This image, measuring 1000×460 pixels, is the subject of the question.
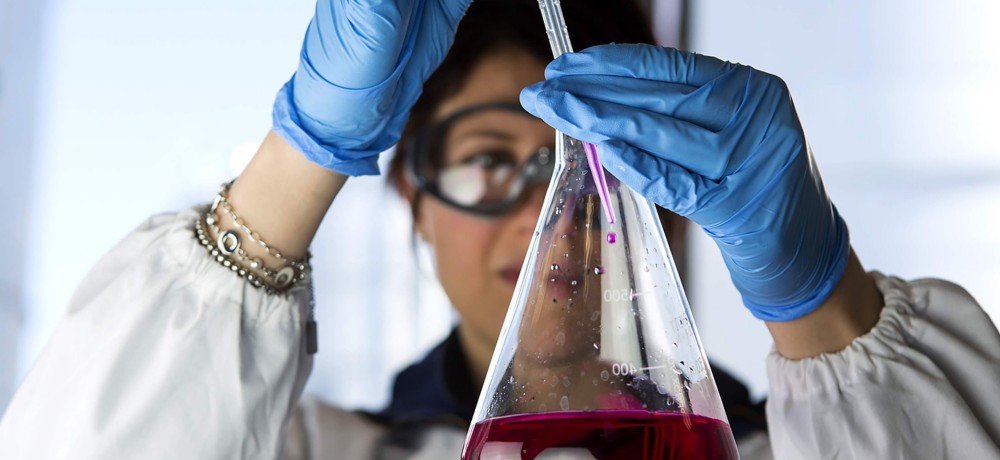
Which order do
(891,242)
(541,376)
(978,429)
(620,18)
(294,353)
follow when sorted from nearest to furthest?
(541,376)
(978,429)
(294,353)
(620,18)
(891,242)

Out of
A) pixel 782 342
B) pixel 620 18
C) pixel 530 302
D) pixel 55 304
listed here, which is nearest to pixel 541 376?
pixel 530 302

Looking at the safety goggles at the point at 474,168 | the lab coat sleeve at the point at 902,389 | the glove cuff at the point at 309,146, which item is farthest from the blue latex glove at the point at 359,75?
the safety goggles at the point at 474,168

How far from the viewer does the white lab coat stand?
38.7 inches

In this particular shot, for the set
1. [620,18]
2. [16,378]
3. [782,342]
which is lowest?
[16,378]

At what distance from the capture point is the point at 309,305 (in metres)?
1.13

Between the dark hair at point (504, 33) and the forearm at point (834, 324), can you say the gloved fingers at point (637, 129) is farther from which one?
the dark hair at point (504, 33)

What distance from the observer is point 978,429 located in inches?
38.6

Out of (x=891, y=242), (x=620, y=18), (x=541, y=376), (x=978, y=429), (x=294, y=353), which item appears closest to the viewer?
(x=541, y=376)

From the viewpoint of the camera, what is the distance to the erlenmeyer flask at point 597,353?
2.07 feet

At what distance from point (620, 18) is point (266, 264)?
1.06 meters

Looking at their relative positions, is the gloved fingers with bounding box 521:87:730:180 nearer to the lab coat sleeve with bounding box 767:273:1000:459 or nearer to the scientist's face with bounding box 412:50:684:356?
the lab coat sleeve with bounding box 767:273:1000:459

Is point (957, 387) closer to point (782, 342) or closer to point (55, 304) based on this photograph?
point (782, 342)

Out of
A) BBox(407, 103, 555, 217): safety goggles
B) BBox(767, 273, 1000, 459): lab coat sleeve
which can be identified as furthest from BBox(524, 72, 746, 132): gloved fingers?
BBox(407, 103, 555, 217): safety goggles

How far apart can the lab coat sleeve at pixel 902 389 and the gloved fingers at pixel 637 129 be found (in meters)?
0.33
